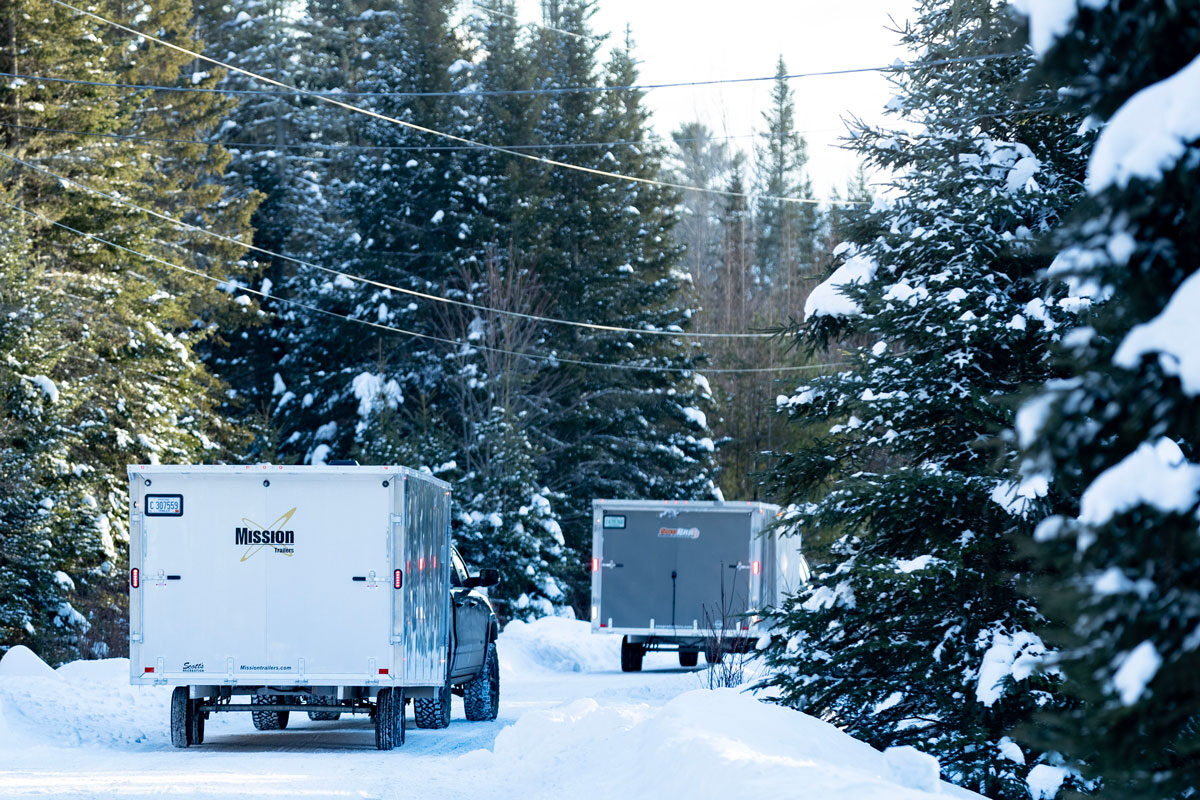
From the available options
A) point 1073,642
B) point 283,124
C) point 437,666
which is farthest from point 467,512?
point 1073,642

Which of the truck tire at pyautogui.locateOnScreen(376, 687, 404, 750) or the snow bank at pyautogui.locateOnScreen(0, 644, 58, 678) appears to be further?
the snow bank at pyautogui.locateOnScreen(0, 644, 58, 678)

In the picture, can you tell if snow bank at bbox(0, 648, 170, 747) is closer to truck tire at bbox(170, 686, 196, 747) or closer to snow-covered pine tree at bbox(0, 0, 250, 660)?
truck tire at bbox(170, 686, 196, 747)

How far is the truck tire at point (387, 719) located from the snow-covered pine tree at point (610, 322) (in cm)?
3106

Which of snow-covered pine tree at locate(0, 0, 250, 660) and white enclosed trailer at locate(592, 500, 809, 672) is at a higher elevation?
snow-covered pine tree at locate(0, 0, 250, 660)

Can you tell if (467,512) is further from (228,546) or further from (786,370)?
(228,546)

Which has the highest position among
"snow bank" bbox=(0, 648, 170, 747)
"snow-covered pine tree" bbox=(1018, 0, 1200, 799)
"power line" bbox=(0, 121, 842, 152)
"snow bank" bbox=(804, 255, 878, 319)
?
"power line" bbox=(0, 121, 842, 152)

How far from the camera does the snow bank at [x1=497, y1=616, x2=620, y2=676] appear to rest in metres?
29.0

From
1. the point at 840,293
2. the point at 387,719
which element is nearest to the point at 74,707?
the point at 387,719

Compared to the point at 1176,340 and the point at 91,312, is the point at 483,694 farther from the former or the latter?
the point at 91,312

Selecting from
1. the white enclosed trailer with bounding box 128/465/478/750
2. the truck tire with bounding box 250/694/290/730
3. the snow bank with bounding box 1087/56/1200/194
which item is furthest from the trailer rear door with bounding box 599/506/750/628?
the snow bank with bounding box 1087/56/1200/194

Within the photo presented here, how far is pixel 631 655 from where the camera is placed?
28000mm

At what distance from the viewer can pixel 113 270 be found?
112 feet

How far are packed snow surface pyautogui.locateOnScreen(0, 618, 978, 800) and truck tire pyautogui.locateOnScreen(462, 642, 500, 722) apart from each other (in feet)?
0.77

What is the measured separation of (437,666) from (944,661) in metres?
5.47
